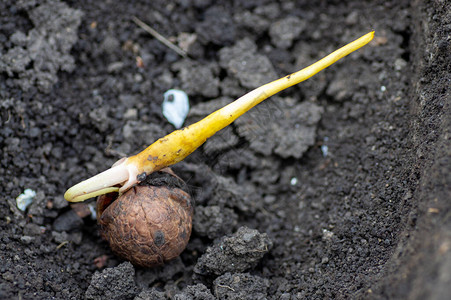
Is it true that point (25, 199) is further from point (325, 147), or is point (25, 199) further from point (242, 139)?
point (325, 147)

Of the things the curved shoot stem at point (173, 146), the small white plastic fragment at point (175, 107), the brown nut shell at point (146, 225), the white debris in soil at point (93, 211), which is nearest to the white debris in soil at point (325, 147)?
the curved shoot stem at point (173, 146)

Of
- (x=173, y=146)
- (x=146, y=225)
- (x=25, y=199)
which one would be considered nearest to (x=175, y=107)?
(x=173, y=146)

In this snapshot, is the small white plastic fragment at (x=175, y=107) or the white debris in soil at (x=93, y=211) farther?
the small white plastic fragment at (x=175, y=107)

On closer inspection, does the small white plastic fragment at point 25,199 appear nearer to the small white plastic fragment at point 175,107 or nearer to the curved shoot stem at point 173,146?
the curved shoot stem at point 173,146

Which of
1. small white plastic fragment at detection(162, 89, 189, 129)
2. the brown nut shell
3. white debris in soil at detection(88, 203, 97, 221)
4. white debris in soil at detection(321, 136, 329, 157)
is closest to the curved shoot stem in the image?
the brown nut shell

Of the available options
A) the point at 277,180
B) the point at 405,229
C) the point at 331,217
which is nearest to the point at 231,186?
the point at 277,180

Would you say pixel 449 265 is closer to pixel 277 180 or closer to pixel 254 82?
pixel 277 180

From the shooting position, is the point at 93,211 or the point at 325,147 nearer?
the point at 93,211
